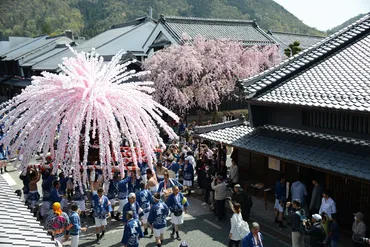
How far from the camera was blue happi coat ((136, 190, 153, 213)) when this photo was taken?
11.4 meters

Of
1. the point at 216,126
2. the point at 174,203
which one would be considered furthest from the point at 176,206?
the point at 216,126

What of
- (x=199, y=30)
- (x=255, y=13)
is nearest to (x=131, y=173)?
(x=199, y=30)

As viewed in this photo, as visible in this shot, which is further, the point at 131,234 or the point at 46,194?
the point at 46,194

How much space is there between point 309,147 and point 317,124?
1.03 m

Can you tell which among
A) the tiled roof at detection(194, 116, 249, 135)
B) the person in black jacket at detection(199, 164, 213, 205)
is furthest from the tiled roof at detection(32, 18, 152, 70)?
the person in black jacket at detection(199, 164, 213, 205)

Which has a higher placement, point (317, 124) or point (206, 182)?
point (317, 124)

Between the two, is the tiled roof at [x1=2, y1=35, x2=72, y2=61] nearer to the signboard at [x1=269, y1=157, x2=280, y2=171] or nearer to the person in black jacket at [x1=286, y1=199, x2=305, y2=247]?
the signboard at [x1=269, y1=157, x2=280, y2=171]

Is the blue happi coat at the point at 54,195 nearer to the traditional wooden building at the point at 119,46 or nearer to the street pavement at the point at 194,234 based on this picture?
the street pavement at the point at 194,234

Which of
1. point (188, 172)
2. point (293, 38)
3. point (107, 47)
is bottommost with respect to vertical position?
point (188, 172)

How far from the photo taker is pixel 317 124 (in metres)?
12.3

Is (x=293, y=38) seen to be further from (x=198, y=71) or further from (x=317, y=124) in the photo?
(x=317, y=124)

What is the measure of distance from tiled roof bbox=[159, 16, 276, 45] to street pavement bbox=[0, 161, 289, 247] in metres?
19.5

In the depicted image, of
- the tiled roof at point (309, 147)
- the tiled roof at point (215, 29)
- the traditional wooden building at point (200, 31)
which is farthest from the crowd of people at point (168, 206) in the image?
the tiled roof at point (215, 29)

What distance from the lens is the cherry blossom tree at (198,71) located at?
920 inches
